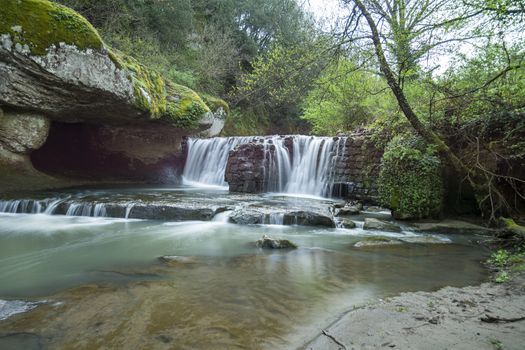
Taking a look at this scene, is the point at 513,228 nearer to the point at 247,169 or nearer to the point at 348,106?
the point at 247,169

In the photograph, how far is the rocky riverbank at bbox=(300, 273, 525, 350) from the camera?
227 cm

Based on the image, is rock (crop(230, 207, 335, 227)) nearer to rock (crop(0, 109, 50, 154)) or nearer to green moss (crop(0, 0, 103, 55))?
green moss (crop(0, 0, 103, 55))

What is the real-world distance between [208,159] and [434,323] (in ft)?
44.7

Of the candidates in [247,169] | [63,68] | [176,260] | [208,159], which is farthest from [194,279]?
[208,159]

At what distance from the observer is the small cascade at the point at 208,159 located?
49.1ft

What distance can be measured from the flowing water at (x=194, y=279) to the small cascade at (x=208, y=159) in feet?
25.1

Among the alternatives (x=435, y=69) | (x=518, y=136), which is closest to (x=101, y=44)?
(x=435, y=69)

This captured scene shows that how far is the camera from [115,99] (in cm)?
944

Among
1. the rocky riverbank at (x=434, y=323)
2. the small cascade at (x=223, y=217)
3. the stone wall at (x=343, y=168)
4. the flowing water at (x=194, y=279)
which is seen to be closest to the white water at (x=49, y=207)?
the flowing water at (x=194, y=279)

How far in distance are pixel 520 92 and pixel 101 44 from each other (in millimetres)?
8924

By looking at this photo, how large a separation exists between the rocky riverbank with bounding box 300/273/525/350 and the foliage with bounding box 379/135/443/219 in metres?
4.31

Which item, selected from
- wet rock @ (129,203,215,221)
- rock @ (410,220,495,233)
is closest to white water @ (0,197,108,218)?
wet rock @ (129,203,215,221)

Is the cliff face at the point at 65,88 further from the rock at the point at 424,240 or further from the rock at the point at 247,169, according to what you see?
the rock at the point at 424,240

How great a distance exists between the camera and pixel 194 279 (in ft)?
12.6
